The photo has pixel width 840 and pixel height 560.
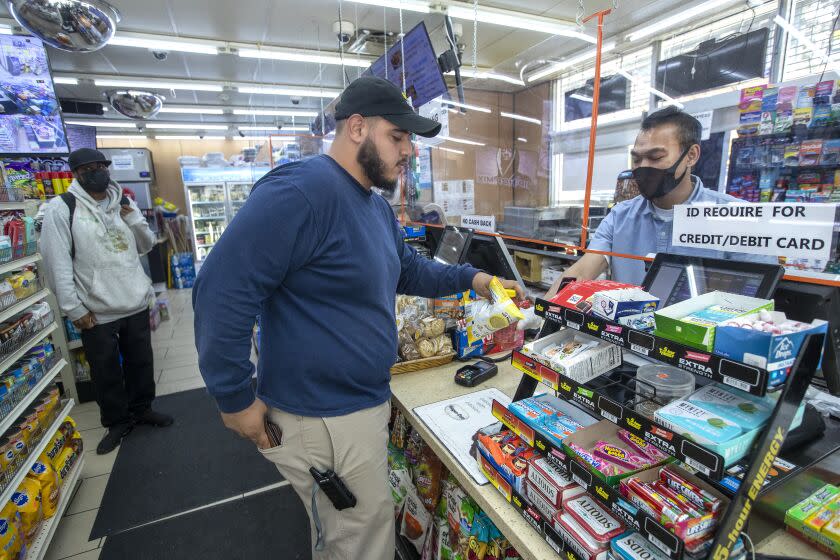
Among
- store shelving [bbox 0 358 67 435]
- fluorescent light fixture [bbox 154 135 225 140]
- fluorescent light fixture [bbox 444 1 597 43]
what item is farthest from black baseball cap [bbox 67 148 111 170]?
fluorescent light fixture [bbox 154 135 225 140]

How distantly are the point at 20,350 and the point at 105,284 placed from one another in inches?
37.3

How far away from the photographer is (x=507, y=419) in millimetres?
1102

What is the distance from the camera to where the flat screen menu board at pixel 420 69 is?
2.97 meters

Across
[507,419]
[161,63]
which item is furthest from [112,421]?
[161,63]

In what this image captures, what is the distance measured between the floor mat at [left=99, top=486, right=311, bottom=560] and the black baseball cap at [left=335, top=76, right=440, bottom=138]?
6.95ft

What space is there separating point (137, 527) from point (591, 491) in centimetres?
260

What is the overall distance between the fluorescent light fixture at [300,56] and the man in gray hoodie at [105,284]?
12.5 ft

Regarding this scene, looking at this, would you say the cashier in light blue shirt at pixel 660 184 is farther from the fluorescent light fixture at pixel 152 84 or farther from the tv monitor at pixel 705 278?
the fluorescent light fixture at pixel 152 84

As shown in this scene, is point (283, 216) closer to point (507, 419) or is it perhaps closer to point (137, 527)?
point (507, 419)

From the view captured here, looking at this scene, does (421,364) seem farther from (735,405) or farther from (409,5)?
(409,5)

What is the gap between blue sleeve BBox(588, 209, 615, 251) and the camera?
1.88 m

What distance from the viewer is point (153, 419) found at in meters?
3.36

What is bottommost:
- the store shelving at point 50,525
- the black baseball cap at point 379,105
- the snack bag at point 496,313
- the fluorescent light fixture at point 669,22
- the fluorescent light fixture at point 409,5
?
the store shelving at point 50,525

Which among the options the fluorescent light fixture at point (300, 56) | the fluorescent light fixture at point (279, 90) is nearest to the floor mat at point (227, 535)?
the fluorescent light fixture at point (300, 56)
